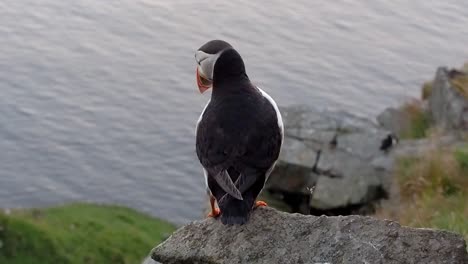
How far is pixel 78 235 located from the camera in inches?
666

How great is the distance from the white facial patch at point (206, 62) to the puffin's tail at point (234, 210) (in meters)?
1.18

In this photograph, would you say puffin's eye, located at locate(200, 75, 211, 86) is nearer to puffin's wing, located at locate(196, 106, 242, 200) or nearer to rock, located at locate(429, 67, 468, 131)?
puffin's wing, located at locate(196, 106, 242, 200)

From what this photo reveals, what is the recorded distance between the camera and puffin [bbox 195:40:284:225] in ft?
20.5

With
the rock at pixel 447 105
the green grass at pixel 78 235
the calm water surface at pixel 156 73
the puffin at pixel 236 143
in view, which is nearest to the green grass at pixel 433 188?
the rock at pixel 447 105

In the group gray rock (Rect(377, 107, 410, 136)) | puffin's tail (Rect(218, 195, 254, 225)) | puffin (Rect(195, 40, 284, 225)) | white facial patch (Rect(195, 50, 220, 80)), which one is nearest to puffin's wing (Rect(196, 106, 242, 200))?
puffin (Rect(195, 40, 284, 225))

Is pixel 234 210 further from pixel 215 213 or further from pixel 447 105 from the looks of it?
pixel 447 105

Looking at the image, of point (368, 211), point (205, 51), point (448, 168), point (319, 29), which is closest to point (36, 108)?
point (319, 29)

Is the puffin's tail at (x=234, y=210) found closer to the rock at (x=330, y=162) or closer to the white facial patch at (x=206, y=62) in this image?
the white facial patch at (x=206, y=62)

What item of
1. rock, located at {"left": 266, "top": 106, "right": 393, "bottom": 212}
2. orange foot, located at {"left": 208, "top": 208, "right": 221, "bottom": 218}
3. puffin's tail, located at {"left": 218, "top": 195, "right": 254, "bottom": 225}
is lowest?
rock, located at {"left": 266, "top": 106, "right": 393, "bottom": 212}

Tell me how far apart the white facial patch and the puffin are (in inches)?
0.8

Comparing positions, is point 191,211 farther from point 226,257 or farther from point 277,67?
point 226,257

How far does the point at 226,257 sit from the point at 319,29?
22.1m

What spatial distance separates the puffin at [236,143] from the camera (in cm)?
625

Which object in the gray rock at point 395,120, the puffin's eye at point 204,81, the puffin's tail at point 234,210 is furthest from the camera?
Result: the gray rock at point 395,120
